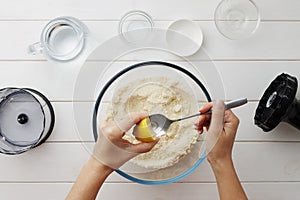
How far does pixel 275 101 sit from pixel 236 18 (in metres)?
0.24

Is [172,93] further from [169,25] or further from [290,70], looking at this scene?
[290,70]

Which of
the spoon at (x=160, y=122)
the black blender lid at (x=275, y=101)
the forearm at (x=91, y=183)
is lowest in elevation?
the forearm at (x=91, y=183)

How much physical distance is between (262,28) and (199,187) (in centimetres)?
42

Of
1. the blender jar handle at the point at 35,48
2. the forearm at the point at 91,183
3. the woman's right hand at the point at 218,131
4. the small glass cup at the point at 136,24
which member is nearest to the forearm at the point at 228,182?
the woman's right hand at the point at 218,131

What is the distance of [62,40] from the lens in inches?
45.4

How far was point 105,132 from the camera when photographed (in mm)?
965

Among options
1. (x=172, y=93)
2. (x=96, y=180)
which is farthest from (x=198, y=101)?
(x=96, y=180)

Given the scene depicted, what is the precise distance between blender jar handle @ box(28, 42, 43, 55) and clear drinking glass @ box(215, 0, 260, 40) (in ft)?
1.42

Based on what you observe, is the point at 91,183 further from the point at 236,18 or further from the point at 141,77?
the point at 236,18

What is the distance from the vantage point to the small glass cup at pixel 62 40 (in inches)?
44.2

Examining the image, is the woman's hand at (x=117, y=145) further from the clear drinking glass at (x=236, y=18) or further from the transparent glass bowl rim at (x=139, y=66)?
the clear drinking glass at (x=236, y=18)

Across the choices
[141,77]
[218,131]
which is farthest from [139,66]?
[218,131]

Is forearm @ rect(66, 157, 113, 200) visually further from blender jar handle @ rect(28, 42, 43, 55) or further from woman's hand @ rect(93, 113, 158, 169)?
blender jar handle @ rect(28, 42, 43, 55)

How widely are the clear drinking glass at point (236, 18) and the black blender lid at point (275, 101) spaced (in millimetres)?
144
